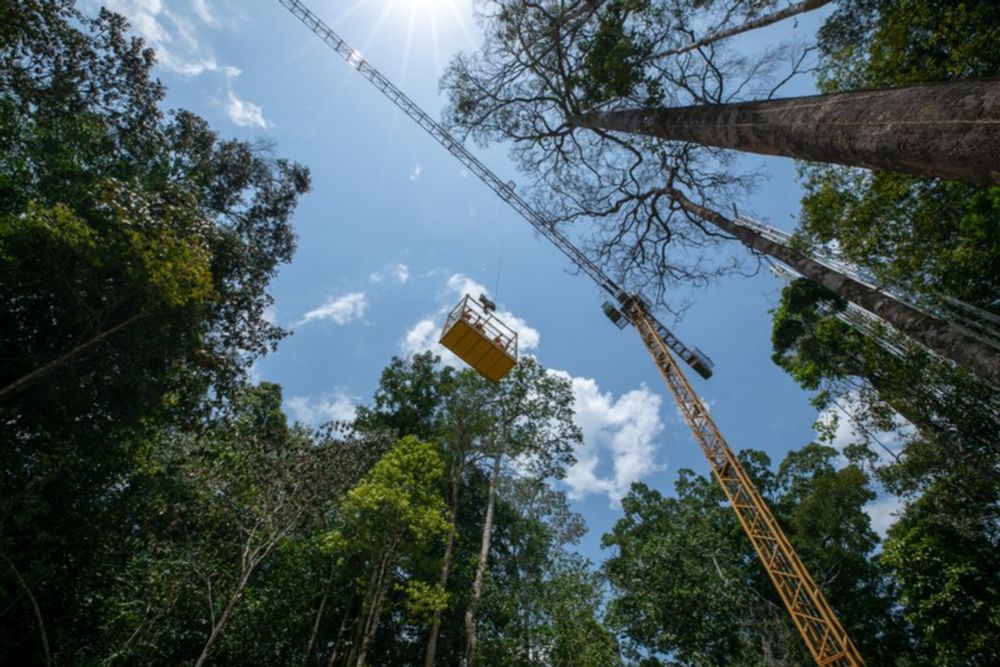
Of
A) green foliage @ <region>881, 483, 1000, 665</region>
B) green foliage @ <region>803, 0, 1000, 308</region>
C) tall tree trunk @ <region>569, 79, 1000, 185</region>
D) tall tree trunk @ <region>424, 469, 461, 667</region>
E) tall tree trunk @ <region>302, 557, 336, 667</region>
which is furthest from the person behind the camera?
tall tree trunk @ <region>302, 557, 336, 667</region>

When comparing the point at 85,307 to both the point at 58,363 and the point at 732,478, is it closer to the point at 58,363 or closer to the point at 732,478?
the point at 58,363

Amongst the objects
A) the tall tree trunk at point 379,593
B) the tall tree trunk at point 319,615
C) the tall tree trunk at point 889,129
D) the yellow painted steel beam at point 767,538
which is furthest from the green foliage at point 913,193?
the tall tree trunk at point 319,615

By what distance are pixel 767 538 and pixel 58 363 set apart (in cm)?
1925

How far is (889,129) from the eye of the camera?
130 inches

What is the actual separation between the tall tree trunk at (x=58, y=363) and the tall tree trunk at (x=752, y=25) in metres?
12.2

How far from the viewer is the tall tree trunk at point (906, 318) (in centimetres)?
520

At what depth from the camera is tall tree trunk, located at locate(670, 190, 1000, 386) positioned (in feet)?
17.1

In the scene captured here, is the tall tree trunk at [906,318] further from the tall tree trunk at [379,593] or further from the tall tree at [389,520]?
the tall tree trunk at [379,593]

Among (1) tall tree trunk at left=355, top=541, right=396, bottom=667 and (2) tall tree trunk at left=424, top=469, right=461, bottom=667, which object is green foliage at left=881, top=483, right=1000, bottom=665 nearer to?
(2) tall tree trunk at left=424, top=469, right=461, bottom=667

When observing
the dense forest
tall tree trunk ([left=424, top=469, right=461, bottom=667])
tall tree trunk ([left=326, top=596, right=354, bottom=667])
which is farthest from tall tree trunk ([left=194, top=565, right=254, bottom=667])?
tall tree trunk ([left=326, top=596, right=354, bottom=667])

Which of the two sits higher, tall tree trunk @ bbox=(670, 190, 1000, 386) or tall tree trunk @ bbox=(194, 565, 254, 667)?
tall tree trunk @ bbox=(670, 190, 1000, 386)

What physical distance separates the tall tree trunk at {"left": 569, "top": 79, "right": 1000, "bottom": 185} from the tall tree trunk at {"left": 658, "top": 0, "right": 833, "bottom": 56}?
3.99 m

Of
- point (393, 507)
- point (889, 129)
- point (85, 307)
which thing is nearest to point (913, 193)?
point (889, 129)

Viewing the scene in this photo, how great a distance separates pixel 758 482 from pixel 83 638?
27.2 m
